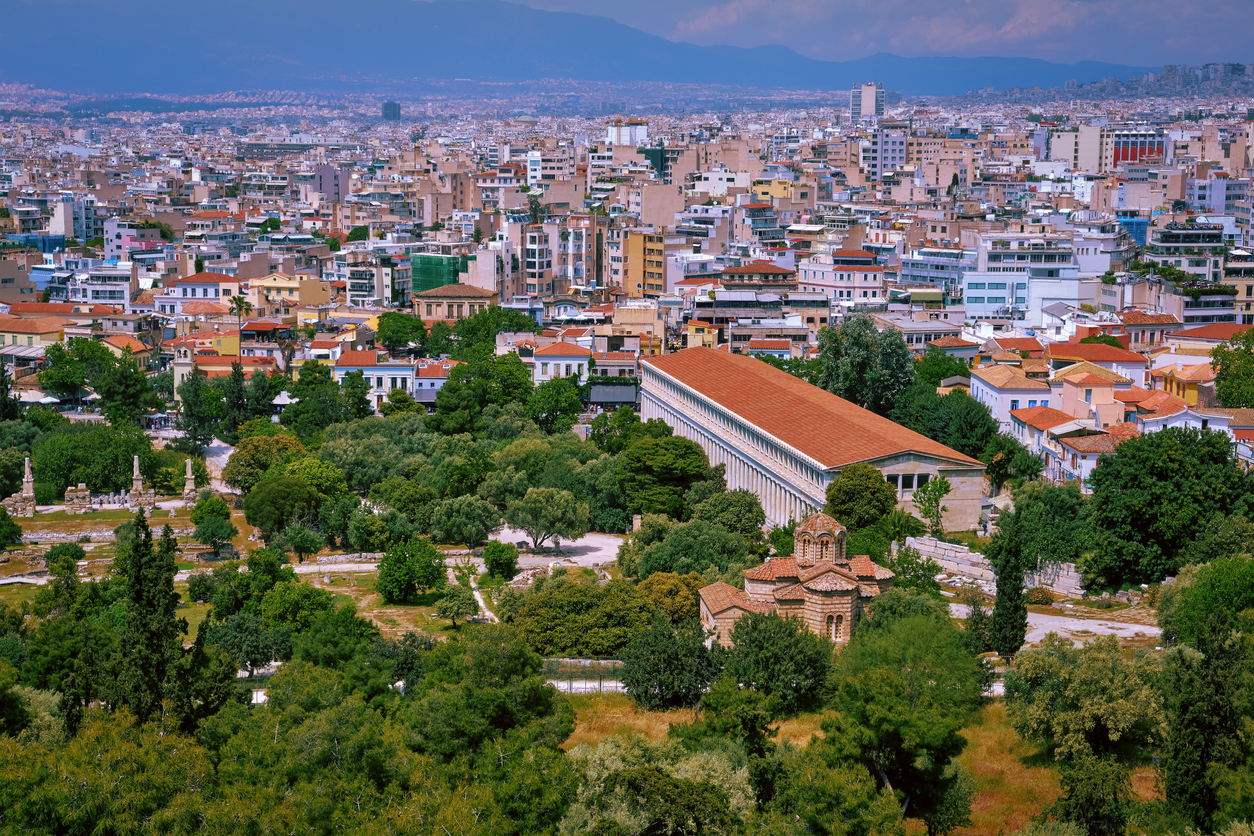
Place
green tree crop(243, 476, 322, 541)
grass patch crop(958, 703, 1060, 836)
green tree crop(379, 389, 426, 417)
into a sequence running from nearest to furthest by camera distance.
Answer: grass patch crop(958, 703, 1060, 836) < green tree crop(243, 476, 322, 541) < green tree crop(379, 389, 426, 417)

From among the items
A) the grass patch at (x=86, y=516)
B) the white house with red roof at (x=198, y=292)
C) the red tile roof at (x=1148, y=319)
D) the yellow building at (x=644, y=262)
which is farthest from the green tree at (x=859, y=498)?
the white house with red roof at (x=198, y=292)

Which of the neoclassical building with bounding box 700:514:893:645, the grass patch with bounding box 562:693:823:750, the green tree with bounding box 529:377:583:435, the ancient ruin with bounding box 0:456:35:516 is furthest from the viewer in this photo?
the green tree with bounding box 529:377:583:435

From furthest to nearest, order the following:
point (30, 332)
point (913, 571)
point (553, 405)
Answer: point (30, 332)
point (553, 405)
point (913, 571)

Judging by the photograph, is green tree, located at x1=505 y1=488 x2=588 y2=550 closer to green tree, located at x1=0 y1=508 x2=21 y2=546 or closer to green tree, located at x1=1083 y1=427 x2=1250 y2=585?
green tree, located at x1=1083 y1=427 x2=1250 y2=585

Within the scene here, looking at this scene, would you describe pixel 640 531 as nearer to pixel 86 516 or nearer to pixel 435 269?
pixel 86 516

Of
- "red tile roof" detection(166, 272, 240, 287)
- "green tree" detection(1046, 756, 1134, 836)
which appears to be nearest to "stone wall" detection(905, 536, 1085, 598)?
"green tree" detection(1046, 756, 1134, 836)

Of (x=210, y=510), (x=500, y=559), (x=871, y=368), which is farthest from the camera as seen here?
(x=871, y=368)

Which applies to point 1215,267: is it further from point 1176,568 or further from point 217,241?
point 217,241

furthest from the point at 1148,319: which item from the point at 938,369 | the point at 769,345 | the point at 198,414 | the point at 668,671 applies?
the point at 668,671
